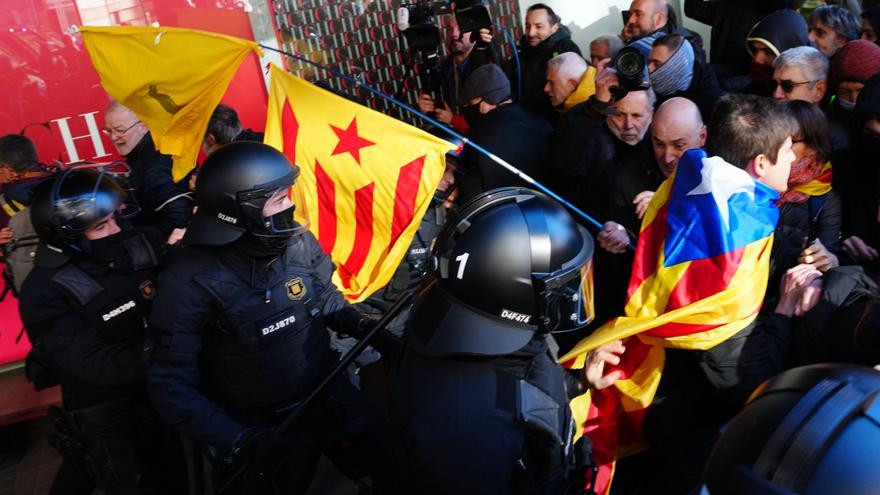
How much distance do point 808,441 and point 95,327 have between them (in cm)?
310

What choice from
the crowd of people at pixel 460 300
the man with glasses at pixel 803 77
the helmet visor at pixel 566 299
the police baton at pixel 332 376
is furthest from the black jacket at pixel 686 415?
the man with glasses at pixel 803 77

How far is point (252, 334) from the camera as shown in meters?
2.95

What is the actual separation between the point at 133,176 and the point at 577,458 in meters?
3.82

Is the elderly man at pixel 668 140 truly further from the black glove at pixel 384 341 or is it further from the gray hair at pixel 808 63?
the black glove at pixel 384 341

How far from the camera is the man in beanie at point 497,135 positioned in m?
4.61

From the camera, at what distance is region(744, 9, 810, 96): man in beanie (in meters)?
4.68

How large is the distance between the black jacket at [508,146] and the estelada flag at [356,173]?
87 centimetres

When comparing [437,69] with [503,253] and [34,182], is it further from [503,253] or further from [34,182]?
[503,253]

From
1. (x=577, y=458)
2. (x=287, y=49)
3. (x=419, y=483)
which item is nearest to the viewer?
(x=419, y=483)

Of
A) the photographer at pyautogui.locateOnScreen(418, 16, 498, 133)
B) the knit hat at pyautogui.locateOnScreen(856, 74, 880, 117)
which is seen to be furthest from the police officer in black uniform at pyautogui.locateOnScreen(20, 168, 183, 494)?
the knit hat at pyautogui.locateOnScreen(856, 74, 880, 117)

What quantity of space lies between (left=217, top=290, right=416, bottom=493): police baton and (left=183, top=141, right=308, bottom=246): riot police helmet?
1.73ft

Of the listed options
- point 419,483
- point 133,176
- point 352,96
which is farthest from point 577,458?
point 352,96

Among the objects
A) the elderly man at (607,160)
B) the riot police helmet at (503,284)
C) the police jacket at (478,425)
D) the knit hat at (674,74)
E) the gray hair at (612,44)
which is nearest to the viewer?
the police jacket at (478,425)

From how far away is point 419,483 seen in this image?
1.87 m
